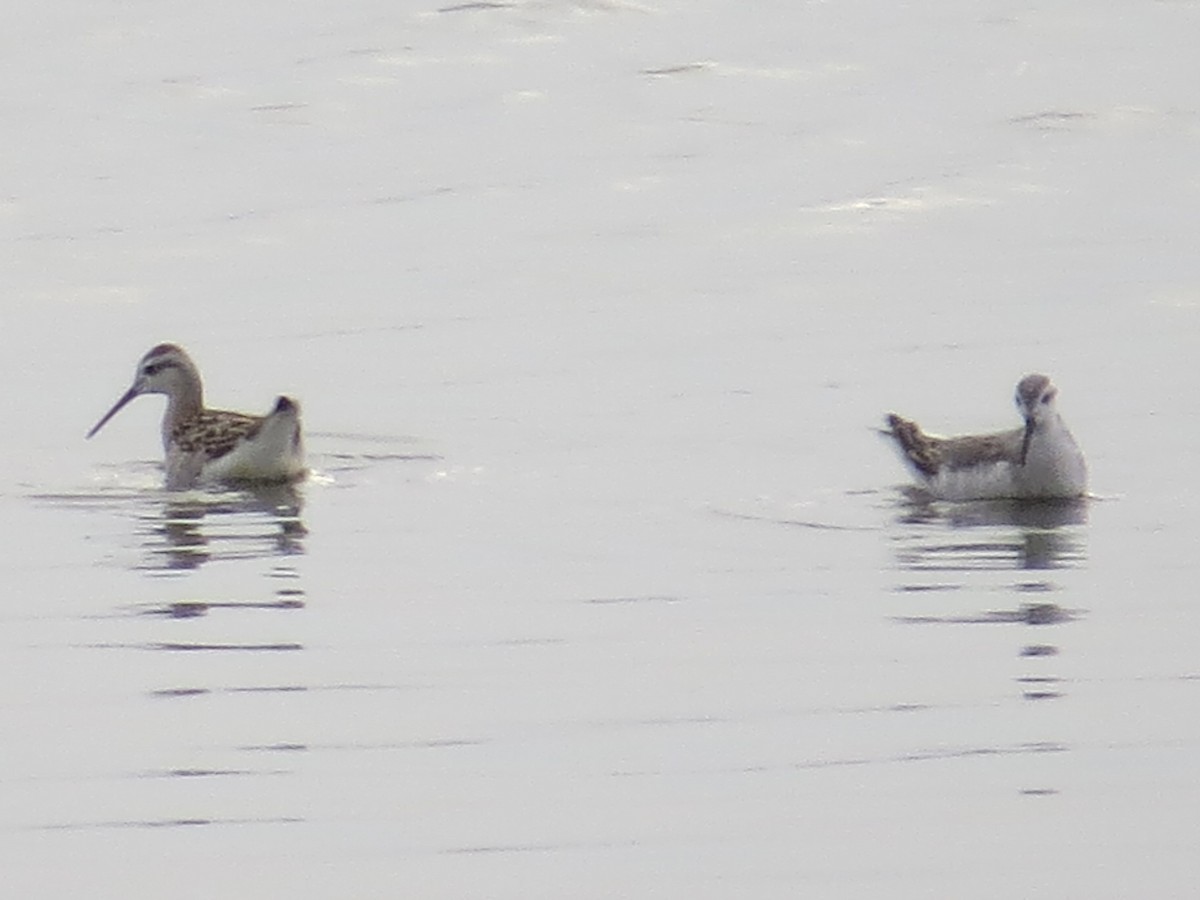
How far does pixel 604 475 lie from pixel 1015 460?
1923 millimetres

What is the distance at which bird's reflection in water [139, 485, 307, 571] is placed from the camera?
14.4 metres

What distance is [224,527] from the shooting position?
15516mm

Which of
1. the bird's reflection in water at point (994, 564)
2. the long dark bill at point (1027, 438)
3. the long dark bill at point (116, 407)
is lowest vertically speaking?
the bird's reflection in water at point (994, 564)

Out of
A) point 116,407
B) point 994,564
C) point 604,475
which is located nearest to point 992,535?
point 994,564

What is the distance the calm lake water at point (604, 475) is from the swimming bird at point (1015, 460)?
0.67 feet

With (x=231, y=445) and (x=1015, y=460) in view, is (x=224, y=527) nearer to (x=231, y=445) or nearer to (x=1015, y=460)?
(x=231, y=445)

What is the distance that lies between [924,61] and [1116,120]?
14.2 ft

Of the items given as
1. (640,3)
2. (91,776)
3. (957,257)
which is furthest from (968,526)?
(640,3)

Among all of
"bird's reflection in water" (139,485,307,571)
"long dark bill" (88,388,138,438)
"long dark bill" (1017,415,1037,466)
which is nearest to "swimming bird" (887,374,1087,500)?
"long dark bill" (1017,415,1037,466)

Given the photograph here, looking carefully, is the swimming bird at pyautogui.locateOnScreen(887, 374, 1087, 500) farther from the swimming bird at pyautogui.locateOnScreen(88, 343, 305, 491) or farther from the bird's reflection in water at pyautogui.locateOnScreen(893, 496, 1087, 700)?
the swimming bird at pyautogui.locateOnScreen(88, 343, 305, 491)

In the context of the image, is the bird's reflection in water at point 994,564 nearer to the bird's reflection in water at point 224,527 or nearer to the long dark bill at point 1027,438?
the long dark bill at point 1027,438

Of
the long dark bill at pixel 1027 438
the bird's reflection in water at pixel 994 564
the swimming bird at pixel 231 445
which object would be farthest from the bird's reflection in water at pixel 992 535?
the swimming bird at pixel 231 445

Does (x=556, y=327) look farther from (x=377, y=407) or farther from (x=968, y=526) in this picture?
(x=968, y=526)

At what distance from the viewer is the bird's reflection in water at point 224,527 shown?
1438 cm
